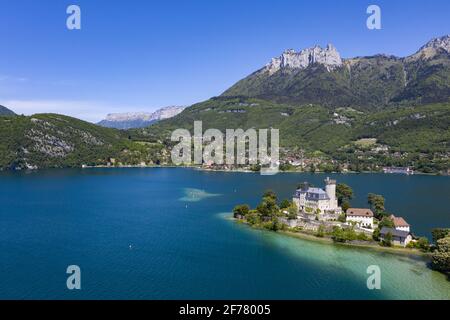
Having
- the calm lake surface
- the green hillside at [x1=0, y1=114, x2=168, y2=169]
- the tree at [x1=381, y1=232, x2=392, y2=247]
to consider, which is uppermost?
the green hillside at [x1=0, y1=114, x2=168, y2=169]

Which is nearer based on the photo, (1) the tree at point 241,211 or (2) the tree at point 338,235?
(2) the tree at point 338,235

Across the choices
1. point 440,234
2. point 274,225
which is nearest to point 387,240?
point 440,234

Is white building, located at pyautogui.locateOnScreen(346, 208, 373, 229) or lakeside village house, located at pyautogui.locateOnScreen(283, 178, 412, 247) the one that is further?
white building, located at pyautogui.locateOnScreen(346, 208, 373, 229)

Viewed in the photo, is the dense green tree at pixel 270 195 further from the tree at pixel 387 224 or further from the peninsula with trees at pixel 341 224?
the tree at pixel 387 224

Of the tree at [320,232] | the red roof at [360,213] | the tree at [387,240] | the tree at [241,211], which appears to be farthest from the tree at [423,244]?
the tree at [241,211]

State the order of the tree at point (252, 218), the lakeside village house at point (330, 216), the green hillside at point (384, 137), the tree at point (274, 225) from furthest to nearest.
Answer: the green hillside at point (384, 137) < the tree at point (252, 218) < the tree at point (274, 225) < the lakeside village house at point (330, 216)

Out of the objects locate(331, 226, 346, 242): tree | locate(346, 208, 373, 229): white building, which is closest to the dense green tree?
locate(346, 208, 373, 229): white building

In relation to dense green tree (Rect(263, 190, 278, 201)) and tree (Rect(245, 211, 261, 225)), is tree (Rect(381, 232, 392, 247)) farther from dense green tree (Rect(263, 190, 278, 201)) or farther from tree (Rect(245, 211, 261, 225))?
dense green tree (Rect(263, 190, 278, 201))
